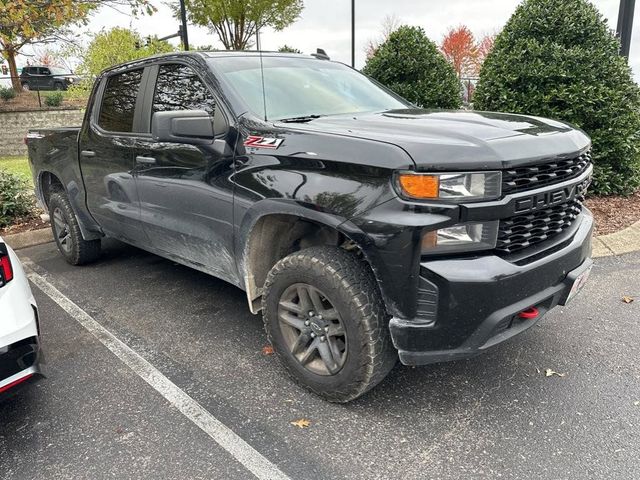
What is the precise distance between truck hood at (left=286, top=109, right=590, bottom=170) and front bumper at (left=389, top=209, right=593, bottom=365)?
1.43 ft

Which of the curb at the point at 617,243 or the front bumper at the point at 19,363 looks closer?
the front bumper at the point at 19,363

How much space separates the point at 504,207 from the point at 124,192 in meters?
2.86

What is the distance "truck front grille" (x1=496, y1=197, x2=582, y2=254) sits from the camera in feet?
7.38

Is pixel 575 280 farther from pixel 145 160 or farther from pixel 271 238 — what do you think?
pixel 145 160

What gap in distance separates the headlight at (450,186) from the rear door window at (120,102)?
2544 mm

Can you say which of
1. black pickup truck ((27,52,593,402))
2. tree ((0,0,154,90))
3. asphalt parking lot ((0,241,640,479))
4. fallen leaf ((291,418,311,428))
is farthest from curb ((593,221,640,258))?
tree ((0,0,154,90))

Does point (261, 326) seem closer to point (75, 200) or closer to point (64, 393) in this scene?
point (64, 393)

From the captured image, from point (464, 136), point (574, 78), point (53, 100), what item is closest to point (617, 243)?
point (574, 78)

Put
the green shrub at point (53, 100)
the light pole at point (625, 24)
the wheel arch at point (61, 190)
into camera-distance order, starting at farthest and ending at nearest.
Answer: the green shrub at point (53, 100), the light pole at point (625, 24), the wheel arch at point (61, 190)

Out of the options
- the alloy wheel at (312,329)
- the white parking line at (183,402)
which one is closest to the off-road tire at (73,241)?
the white parking line at (183,402)

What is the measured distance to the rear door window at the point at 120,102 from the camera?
3.91m

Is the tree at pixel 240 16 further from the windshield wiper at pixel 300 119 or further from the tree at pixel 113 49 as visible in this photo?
the windshield wiper at pixel 300 119

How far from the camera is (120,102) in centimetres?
409

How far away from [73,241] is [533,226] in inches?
167
